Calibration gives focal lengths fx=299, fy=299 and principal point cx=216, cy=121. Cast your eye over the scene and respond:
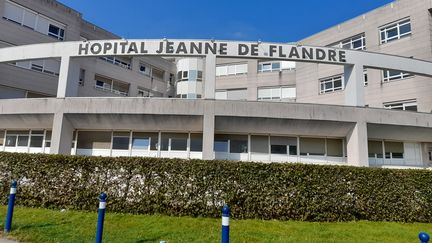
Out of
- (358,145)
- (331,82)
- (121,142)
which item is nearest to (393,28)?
(331,82)

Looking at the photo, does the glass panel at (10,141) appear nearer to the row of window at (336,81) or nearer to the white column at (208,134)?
the white column at (208,134)

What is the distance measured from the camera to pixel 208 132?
49.2 ft

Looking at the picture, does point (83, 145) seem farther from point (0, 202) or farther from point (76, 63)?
point (0, 202)

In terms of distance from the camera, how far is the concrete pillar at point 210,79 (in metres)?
15.7

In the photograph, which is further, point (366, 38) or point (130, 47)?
point (366, 38)

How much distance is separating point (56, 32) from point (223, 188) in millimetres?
23191

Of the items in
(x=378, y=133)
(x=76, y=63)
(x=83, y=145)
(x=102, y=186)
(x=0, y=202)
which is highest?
(x=76, y=63)

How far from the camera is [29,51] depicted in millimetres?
17734

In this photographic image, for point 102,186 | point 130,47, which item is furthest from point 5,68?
point 102,186

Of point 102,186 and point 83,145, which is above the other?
point 83,145

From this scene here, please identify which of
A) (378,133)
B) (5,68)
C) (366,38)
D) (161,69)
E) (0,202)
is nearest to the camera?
(0,202)

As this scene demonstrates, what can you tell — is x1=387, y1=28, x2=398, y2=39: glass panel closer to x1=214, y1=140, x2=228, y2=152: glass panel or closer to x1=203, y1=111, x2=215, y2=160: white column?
x1=214, y1=140, x2=228, y2=152: glass panel

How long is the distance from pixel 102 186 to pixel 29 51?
13266 mm

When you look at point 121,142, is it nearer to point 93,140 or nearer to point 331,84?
point 93,140
